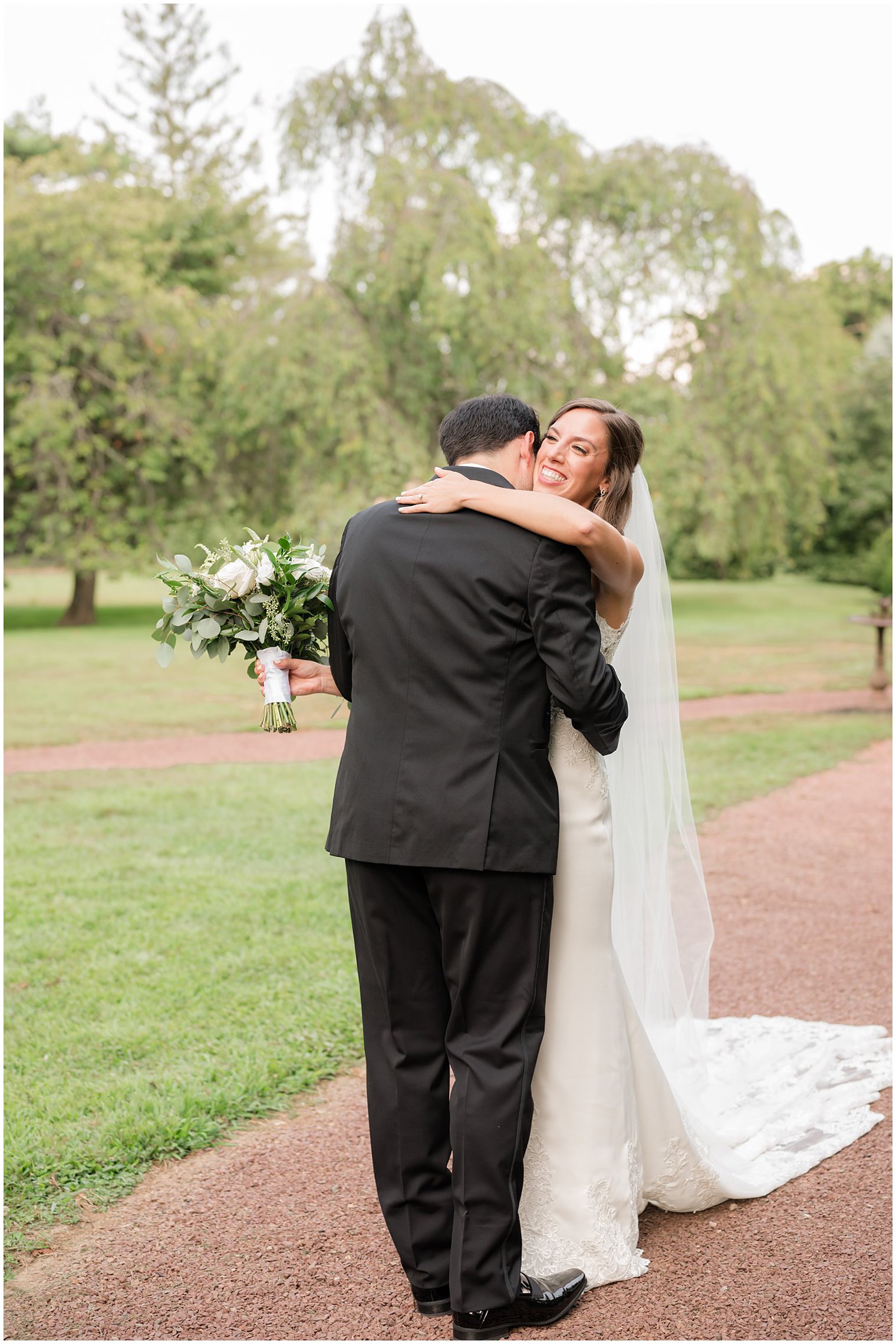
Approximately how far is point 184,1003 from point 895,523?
52.3ft

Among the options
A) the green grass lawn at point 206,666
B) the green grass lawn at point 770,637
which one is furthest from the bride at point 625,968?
the green grass lawn at point 770,637

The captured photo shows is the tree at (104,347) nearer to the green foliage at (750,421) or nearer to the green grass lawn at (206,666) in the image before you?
the green grass lawn at (206,666)

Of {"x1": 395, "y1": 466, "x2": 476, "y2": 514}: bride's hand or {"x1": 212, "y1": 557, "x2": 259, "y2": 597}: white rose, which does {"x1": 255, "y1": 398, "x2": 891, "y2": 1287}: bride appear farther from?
{"x1": 212, "y1": 557, "x2": 259, "y2": 597}: white rose

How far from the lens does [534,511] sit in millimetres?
2510

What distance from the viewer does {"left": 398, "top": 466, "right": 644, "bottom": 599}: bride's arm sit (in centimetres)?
251

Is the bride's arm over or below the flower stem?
over

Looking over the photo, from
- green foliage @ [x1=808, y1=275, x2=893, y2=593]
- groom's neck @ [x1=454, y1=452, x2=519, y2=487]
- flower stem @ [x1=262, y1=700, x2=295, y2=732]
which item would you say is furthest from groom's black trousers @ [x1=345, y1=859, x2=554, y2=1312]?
green foliage @ [x1=808, y1=275, x2=893, y2=593]

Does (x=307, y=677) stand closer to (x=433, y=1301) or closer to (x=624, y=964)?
(x=624, y=964)

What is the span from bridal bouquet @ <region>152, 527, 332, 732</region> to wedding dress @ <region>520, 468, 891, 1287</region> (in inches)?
29.4

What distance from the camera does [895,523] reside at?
18.2 metres

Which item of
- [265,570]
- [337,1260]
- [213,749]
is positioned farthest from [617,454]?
[213,749]

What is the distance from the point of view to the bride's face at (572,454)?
111 inches

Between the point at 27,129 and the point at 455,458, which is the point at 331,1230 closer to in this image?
the point at 455,458

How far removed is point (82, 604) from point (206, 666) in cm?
829
